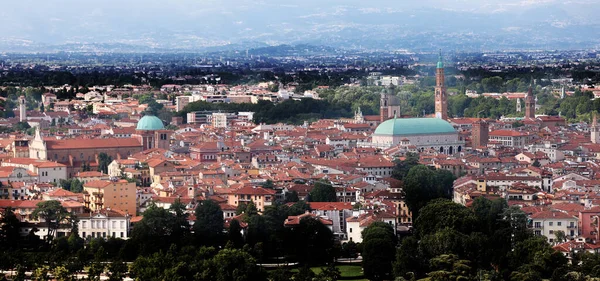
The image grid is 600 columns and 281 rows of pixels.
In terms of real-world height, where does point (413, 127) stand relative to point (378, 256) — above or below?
above

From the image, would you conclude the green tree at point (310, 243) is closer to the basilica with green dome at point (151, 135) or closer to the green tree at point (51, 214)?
the green tree at point (51, 214)

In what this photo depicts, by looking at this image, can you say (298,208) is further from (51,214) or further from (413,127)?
(413,127)

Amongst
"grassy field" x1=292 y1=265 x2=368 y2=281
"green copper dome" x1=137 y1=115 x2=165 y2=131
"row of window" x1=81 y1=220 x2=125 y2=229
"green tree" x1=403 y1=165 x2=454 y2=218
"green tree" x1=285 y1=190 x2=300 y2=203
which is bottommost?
"grassy field" x1=292 y1=265 x2=368 y2=281

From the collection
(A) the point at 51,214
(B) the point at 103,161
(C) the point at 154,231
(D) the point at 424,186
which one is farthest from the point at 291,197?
(B) the point at 103,161

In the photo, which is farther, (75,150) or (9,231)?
(75,150)

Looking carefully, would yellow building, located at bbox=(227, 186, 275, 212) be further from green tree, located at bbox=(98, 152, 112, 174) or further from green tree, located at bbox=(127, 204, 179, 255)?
green tree, located at bbox=(98, 152, 112, 174)

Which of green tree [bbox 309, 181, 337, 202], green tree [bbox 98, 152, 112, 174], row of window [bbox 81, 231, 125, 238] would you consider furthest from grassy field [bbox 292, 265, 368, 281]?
green tree [bbox 98, 152, 112, 174]

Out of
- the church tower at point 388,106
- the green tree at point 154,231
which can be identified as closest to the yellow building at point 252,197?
the green tree at point 154,231

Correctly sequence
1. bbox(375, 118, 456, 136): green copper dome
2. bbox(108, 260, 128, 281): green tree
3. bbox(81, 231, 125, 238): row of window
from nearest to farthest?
1. bbox(108, 260, 128, 281): green tree
2. bbox(81, 231, 125, 238): row of window
3. bbox(375, 118, 456, 136): green copper dome
